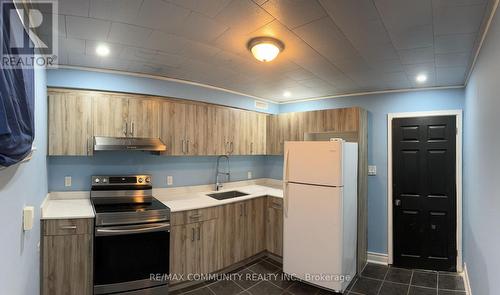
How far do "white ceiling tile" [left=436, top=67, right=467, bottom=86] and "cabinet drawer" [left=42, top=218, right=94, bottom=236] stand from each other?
382cm

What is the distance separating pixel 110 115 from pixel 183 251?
174 centimetres

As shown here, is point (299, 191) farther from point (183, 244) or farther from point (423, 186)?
point (423, 186)

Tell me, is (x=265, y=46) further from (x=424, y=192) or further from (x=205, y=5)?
(x=424, y=192)

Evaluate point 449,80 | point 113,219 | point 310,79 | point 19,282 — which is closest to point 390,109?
point 449,80

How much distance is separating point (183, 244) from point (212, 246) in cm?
40

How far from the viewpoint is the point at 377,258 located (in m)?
3.50

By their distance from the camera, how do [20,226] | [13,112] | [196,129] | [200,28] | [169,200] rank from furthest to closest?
[196,129] < [169,200] < [200,28] < [20,226] < [13,112]

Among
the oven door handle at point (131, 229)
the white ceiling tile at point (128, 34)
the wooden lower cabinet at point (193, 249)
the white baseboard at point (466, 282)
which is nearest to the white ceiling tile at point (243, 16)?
the white ceiling tile at point (128, 34)

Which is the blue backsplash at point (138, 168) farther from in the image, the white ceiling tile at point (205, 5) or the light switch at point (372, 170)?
the white ceiling tile at point (205, 5)

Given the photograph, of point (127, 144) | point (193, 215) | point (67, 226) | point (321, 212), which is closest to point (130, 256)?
point (67, 226)

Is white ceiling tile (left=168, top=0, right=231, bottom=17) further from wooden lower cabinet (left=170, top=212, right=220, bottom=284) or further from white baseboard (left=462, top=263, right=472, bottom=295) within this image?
white baseboard (left=462, top=263, right=472, bottom=295)

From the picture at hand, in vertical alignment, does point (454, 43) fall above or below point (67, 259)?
above

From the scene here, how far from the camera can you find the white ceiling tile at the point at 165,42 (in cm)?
197

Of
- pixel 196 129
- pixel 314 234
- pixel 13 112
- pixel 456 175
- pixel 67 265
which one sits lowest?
pixel 67 265
